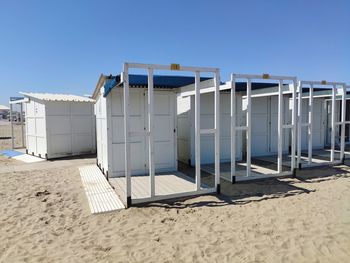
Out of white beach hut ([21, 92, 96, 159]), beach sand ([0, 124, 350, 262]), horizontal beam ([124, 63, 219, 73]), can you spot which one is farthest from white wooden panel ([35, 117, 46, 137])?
horizontal beam ([124, 63, 219, 73])

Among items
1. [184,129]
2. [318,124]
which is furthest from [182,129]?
[318,124]

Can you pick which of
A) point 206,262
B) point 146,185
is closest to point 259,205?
point 206,262

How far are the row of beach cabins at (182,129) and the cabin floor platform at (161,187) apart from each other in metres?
0.02

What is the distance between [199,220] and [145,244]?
107 centimetres

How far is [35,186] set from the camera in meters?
6.14

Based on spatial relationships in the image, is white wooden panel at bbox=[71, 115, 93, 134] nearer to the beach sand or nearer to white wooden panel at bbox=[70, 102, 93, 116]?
white wooden panel at bbox=[70, 102, 93, 116]

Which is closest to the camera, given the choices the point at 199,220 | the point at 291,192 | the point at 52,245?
the point at 52,245

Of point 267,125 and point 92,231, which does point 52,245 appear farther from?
point 267,125

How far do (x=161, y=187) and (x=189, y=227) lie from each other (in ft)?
6.61

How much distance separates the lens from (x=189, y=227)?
3.88 m

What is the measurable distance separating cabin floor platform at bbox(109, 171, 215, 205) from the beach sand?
0.22 m

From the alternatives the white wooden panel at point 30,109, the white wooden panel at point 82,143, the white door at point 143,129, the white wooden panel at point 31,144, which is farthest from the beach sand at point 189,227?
the white wooden panel at point 30,109

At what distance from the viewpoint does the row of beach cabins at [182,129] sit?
17.3 feet

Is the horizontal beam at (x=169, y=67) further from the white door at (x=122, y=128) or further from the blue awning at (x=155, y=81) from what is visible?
the white door at (x=122, y=128)
